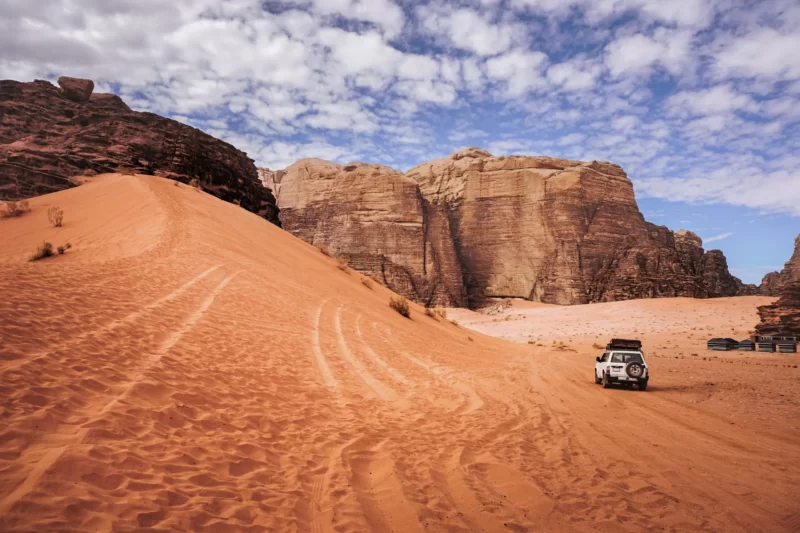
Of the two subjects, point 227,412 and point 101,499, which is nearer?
point 101,499

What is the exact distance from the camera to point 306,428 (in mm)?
5605

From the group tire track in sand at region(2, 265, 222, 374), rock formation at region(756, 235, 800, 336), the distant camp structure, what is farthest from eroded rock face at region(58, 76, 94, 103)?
rock formation at region(756, 235, 800, 336)

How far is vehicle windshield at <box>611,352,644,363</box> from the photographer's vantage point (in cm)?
1210

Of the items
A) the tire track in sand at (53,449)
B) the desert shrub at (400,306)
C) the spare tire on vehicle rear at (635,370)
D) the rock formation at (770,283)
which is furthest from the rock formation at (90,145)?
the rock formation at (770,283)

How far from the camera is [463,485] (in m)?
4.38

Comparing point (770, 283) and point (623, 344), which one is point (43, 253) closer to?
point (623, 344)

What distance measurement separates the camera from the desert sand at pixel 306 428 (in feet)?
11.5

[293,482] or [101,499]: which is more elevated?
[101,499]

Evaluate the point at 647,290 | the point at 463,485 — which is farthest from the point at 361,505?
the point at 647,290

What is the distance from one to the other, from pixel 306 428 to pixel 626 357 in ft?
34.1

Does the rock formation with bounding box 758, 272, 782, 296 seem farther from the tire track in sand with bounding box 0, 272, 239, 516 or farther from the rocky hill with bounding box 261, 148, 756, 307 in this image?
the tire track in sand with bounding box 0, 272, 239, 516

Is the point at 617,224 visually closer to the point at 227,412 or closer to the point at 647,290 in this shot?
the point at 647,290

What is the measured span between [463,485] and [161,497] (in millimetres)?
2865

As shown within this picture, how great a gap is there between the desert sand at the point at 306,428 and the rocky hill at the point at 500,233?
51116 millimetres
